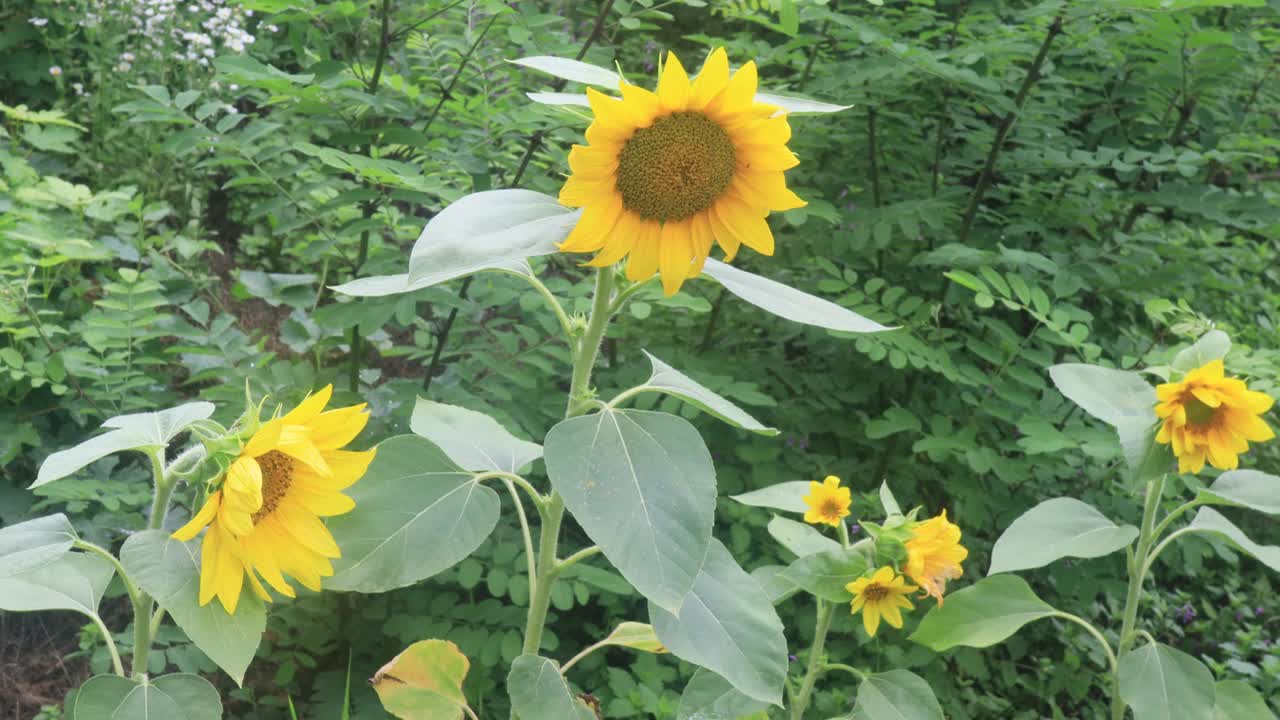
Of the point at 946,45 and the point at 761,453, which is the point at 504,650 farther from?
the point at 946,45

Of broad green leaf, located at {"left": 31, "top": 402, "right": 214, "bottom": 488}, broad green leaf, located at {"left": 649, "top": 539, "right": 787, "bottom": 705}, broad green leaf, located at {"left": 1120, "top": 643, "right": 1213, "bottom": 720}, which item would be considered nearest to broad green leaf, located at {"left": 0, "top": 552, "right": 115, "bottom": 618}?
broad green leaf, located at {"left": 31, "top": 402, "right": 214, "bottom": 488}

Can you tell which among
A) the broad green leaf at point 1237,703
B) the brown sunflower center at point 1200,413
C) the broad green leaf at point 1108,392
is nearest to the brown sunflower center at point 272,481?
the broad green leaf at point 1108,392

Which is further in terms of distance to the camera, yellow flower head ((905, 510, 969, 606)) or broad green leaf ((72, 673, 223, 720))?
yellow flower head ((905, 510, 969, 606))

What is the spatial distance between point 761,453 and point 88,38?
3221mm

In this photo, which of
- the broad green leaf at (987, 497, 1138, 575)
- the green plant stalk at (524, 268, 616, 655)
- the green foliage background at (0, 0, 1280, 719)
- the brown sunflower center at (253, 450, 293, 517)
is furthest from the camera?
the green foliage background at (0, 0, 1280, 719)

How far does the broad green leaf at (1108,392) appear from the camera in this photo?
5.31ft

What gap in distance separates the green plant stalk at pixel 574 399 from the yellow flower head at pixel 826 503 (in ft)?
1.90

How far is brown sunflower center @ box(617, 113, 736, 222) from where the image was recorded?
93 centimetres

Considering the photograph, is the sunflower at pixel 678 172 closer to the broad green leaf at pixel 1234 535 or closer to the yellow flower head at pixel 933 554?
the yellow flower head at pixel 933 554

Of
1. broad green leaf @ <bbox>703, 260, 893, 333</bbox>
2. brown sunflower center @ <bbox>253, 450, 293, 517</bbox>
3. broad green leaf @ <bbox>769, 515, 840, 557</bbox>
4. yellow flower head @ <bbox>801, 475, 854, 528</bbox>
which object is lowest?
broad green leaf @ <bbox>769, 515, 840, 557</bbox>

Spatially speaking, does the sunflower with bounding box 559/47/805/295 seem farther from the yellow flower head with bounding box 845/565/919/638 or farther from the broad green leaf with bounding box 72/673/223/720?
the yellow flower head with bounding box 845/565/919/638

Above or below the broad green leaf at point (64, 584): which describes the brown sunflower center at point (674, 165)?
above

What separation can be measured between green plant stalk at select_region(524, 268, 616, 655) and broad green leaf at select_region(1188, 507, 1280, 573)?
109 cm

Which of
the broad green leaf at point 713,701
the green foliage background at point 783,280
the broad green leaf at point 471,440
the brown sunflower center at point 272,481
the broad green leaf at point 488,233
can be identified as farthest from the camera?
the green foliage background at point 783,280
